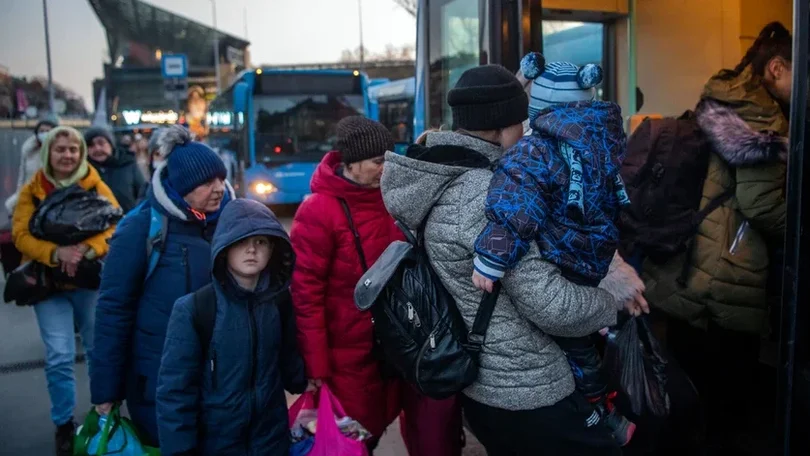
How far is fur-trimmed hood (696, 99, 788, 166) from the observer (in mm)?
3191

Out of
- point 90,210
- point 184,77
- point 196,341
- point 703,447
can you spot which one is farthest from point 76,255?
point 184,77

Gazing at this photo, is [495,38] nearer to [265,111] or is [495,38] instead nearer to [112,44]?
[265,111]

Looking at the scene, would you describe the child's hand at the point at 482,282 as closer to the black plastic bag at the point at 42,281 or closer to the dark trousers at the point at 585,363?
the dark trousers at the point at 585,363

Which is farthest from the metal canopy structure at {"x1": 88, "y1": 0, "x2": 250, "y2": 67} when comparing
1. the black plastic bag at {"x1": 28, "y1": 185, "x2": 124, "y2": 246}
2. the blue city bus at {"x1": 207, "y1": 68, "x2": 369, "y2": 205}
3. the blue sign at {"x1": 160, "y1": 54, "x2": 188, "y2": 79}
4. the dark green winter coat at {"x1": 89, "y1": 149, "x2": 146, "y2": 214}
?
the black plastic bag at {"x1": 28, "y1": 185, "x2": 124, "y2": 246}

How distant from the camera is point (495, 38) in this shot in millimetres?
3840

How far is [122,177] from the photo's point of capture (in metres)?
6.39

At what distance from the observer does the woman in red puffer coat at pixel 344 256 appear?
2979 millimetres

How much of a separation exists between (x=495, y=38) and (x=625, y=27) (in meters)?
2.21

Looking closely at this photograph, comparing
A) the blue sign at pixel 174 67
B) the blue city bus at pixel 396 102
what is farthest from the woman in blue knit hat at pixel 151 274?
the blue sign at pixel 174 67

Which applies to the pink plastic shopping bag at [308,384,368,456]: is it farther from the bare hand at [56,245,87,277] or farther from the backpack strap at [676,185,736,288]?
the bare hand at [56,245,87,277]

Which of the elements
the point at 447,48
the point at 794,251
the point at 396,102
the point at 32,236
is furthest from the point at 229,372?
the point at 396,102

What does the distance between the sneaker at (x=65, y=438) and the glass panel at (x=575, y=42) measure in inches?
162

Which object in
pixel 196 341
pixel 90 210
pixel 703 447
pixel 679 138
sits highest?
pixel 679 138

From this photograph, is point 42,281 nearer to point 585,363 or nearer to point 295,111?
point 585,363
